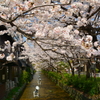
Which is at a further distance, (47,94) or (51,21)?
(47,94)

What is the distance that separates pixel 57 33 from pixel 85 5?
340 cm

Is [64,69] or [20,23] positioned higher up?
[20,23]

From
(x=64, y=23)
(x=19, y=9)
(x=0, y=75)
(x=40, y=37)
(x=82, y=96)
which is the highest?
(x=64, y=23)

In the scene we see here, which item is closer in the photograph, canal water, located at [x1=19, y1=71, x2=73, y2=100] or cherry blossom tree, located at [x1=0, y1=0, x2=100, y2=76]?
cherry blossom tree, located at [x1=0, y1=0, x2=100, y2=76]

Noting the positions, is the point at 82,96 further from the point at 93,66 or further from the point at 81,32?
the point at 81,32

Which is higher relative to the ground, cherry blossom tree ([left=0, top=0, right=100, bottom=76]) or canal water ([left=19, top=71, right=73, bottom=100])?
cherry blossom tree ([left=0, top=0, right=100, bottom=76])

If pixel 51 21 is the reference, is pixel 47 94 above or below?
below

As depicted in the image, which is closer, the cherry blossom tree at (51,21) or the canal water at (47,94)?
the cherry blossom tree at (51,21)

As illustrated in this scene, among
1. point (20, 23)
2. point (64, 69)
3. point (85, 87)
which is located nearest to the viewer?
point (20, 23)

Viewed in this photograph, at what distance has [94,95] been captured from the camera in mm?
8891

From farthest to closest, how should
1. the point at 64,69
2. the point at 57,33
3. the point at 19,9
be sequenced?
the point at 64,69
the point at 57,33
the point at 19,9

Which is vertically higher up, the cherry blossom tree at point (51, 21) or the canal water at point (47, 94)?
the cherry blossom tree at point (51, 21)

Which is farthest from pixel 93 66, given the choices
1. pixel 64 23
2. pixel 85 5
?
pixel 85 5

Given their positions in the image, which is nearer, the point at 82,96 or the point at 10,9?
the point at 10,9
